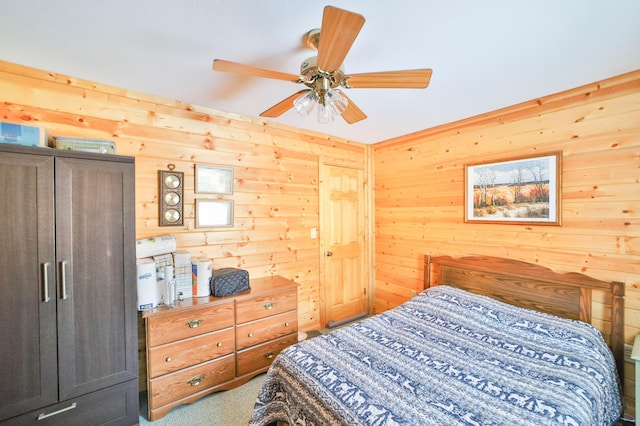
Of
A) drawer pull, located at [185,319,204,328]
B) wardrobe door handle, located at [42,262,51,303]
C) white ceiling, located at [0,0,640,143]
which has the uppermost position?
white ceiling, located at [0,0,640,143]

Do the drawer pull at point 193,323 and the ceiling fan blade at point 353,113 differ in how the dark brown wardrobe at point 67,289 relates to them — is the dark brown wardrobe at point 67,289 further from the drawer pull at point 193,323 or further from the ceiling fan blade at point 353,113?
the ceiling fan blade at point 353,113

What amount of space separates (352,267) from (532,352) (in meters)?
2.27

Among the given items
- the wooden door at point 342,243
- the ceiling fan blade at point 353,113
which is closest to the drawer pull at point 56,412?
the wooden door at point 342,243

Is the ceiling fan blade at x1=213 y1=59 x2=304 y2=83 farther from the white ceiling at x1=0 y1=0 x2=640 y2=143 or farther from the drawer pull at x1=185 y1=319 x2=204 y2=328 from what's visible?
the drawer pull at x1=185 y1=319 x2=204 y2=328

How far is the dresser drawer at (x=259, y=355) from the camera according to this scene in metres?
2.38

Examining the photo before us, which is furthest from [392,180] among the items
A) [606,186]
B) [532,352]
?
[532,352]

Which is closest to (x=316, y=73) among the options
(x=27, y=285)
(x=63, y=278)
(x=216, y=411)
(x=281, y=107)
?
(x=281, y=107)

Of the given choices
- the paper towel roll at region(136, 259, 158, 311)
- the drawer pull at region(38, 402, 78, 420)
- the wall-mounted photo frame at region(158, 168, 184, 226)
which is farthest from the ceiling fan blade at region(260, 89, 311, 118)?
the drawer pull at region(38, 402, 78, 420)

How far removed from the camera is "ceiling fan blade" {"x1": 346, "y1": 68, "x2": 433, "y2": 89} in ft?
4.64

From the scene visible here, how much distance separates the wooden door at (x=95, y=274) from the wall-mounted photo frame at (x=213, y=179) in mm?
717

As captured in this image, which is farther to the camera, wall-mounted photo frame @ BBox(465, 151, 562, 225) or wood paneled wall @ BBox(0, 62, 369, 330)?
wall-mounted photo frame @ BBox(465, 151, 562, 225)

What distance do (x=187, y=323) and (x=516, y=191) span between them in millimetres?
3077

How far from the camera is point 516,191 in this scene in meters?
2.54

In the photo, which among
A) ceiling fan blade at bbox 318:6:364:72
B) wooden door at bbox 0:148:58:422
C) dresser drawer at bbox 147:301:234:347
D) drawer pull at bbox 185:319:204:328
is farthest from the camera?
drawer pull at bbox 185:319:204:328
